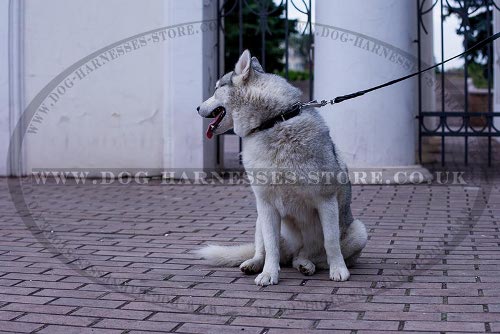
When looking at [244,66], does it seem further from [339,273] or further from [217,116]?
[339,273]

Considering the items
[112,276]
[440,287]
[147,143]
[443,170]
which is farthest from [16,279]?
[443,170]

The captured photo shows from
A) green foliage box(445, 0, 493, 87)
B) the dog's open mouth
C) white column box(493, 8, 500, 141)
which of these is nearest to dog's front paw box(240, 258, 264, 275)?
the dog's open mouth

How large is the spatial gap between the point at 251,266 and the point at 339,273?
1.94 ft

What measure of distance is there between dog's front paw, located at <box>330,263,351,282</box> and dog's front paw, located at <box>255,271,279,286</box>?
1.18 feet

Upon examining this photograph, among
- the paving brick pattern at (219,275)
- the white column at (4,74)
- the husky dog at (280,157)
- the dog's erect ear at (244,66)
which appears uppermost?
the white column at (4,74)

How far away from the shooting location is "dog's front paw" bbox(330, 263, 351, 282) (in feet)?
16.0

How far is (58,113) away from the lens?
10539mm

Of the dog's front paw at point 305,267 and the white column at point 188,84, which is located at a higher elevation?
the white column at point 188,84

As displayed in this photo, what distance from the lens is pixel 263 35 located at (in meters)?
10.2

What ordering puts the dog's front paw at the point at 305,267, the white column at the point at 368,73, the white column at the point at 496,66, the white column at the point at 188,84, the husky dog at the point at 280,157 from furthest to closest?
the white column at the point at 496,66 < the white column at the point at 188,84 < the white column at the point at 368,73 < the dog's front paw at the point at 305,267 < the husky dog at the point at 280,157

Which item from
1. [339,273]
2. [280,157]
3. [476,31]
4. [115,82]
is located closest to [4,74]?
[115,82]

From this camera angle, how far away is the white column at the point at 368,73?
30.9 ft

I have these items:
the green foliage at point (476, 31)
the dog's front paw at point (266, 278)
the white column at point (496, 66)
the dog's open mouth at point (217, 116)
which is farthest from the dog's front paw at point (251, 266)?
the white column at point (496, 66)

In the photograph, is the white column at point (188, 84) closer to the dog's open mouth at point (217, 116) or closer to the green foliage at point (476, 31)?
the green foliage at point (476, 31)
